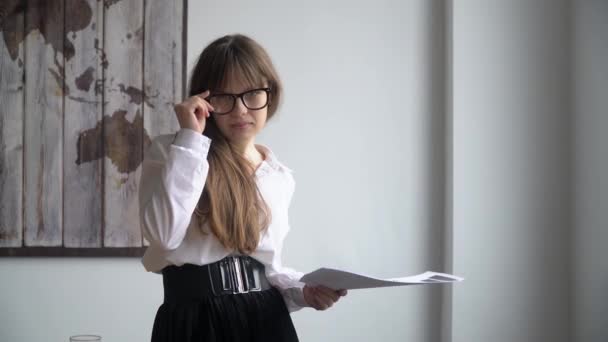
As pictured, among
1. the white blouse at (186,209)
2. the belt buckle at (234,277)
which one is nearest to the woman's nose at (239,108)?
the white blouse at (186,209)

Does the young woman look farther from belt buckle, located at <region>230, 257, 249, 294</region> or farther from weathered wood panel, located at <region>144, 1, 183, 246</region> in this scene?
weathered wood panel, located at <region>144, 1, 183, 246</region>

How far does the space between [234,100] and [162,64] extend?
3.51ft

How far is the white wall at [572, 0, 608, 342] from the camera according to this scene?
2.34 meters

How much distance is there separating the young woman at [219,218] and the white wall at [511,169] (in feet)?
3.69

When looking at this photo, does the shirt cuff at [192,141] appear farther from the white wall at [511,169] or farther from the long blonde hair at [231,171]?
the white wall at [511,169]

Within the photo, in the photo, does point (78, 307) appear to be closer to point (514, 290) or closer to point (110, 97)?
point (110, 97)

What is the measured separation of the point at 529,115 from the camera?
97.0 inches

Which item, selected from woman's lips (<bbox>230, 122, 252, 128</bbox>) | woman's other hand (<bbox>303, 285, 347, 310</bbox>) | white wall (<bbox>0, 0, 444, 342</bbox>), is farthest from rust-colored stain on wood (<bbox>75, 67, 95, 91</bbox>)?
woman's other hand (<bbox>303, 285, 347, 310</bbox>)

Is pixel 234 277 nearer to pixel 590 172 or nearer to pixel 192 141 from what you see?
pixel 192 141


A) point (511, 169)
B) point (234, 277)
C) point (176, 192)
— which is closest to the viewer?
point (176, 192)

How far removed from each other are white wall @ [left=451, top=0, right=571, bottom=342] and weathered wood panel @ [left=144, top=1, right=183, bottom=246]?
935 mm

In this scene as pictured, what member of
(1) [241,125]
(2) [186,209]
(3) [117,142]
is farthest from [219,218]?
(3) [117,142]

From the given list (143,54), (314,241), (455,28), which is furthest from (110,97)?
(455,28)

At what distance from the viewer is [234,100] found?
1411 millimetres
